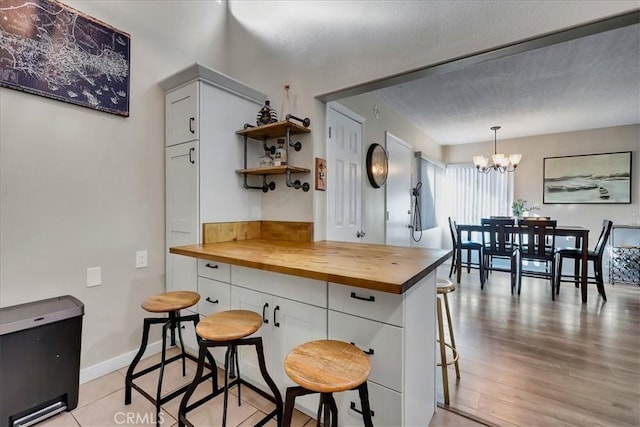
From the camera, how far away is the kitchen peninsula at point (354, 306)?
123cm

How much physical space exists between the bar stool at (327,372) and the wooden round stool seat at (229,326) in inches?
13.8

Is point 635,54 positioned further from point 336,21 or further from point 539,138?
point 539,138

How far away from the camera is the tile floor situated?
62.5 inches

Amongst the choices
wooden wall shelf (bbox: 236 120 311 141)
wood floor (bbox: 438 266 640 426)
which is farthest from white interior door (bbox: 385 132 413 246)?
wooden wall shelf (bbox: 236 120 311 141)

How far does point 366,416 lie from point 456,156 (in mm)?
6306

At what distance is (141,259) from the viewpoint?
2.25 m

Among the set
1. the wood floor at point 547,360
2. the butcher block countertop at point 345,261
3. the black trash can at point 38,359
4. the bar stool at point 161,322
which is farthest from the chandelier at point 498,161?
the black trash can at point 38,359

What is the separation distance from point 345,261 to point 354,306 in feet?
0.81

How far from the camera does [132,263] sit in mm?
2199

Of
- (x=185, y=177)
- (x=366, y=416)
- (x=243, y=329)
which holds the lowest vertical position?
(x=366, y=416)

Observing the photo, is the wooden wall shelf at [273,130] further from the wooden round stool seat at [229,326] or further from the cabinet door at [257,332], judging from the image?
the wooden round stool seat at [229,326]

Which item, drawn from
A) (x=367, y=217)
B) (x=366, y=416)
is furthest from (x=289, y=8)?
(x=366, y=416)

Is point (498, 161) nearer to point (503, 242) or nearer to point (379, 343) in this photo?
point (503, 242)

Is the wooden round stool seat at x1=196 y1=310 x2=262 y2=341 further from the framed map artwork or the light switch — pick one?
the framed map artwork
